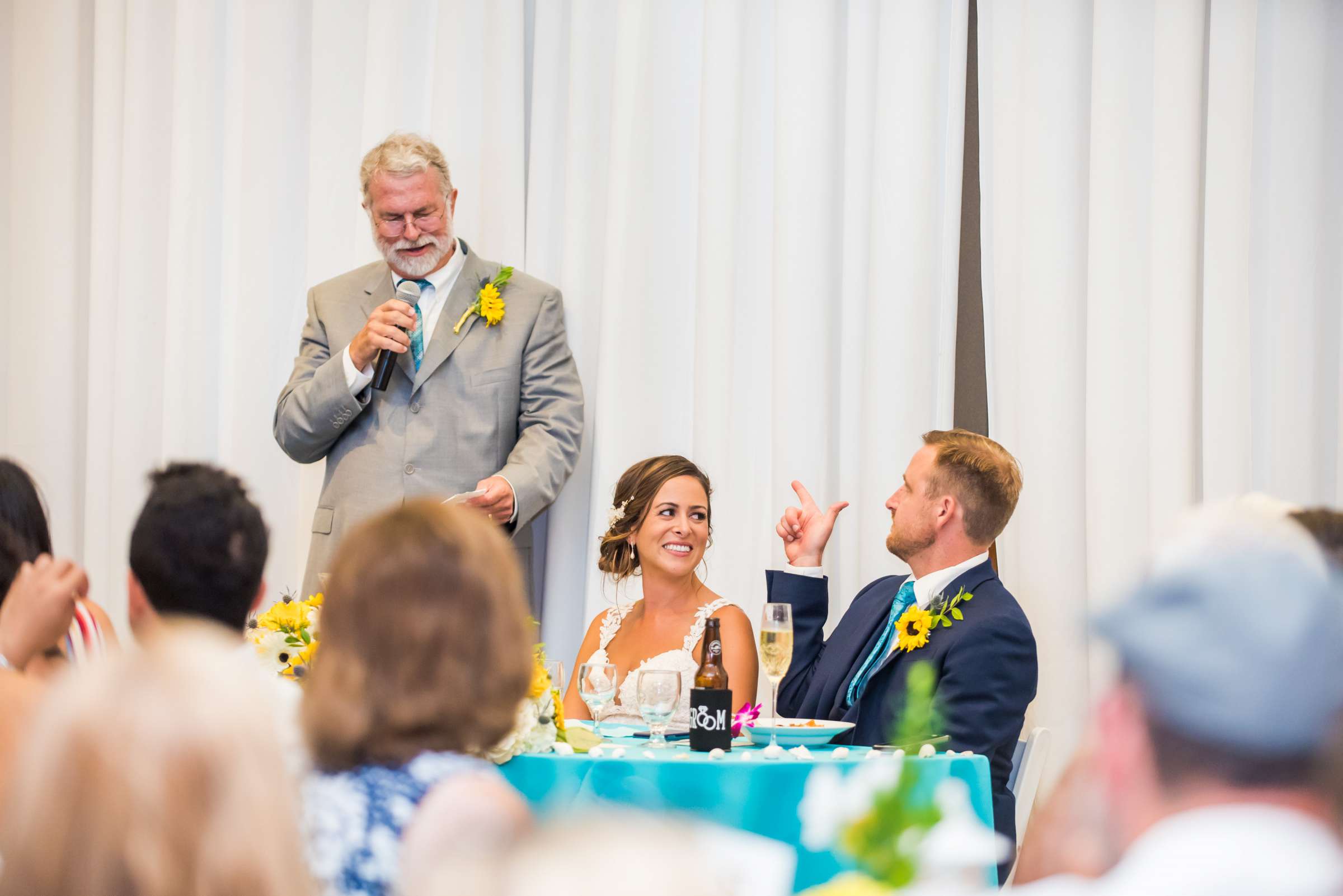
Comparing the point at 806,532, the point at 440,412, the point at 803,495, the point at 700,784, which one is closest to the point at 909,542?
the point at 806,532

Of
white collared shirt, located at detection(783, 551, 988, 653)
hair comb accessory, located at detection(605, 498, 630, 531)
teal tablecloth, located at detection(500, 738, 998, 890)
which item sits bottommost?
teal tablecloth, located at detection(500, 738, 998, 890)

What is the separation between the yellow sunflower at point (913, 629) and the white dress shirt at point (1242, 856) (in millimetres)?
2022

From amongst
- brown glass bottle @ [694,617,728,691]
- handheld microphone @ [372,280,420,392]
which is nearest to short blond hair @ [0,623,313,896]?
brown glass bottle @ [694,617,728,691]

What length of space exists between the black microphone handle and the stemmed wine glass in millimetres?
1511

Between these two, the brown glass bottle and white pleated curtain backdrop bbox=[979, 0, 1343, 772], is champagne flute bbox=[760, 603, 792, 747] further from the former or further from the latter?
white pleated curtain backdrop bbox=[979, 0, 1343, 772]

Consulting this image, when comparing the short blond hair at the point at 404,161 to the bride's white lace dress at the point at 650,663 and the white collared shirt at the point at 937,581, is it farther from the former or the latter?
the white collared shirt at the point at 937,581

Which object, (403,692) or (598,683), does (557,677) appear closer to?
(598,683)

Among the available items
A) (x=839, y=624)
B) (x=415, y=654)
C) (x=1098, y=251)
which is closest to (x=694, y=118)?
(x=1098, y=251)

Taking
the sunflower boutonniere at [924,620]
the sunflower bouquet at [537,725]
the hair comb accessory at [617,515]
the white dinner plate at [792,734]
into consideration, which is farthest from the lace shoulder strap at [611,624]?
the sunflower bouquet at [537,725]

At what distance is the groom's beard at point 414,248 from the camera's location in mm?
3807

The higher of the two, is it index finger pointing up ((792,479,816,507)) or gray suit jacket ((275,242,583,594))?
gray suit jacket ((275,242,583,594))

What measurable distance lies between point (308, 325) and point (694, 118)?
4.24ft

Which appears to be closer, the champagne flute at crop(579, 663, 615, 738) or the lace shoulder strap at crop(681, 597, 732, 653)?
the champagne flute at crop(579, 663, 615, 738)

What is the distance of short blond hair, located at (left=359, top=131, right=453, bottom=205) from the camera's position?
12.3ft
